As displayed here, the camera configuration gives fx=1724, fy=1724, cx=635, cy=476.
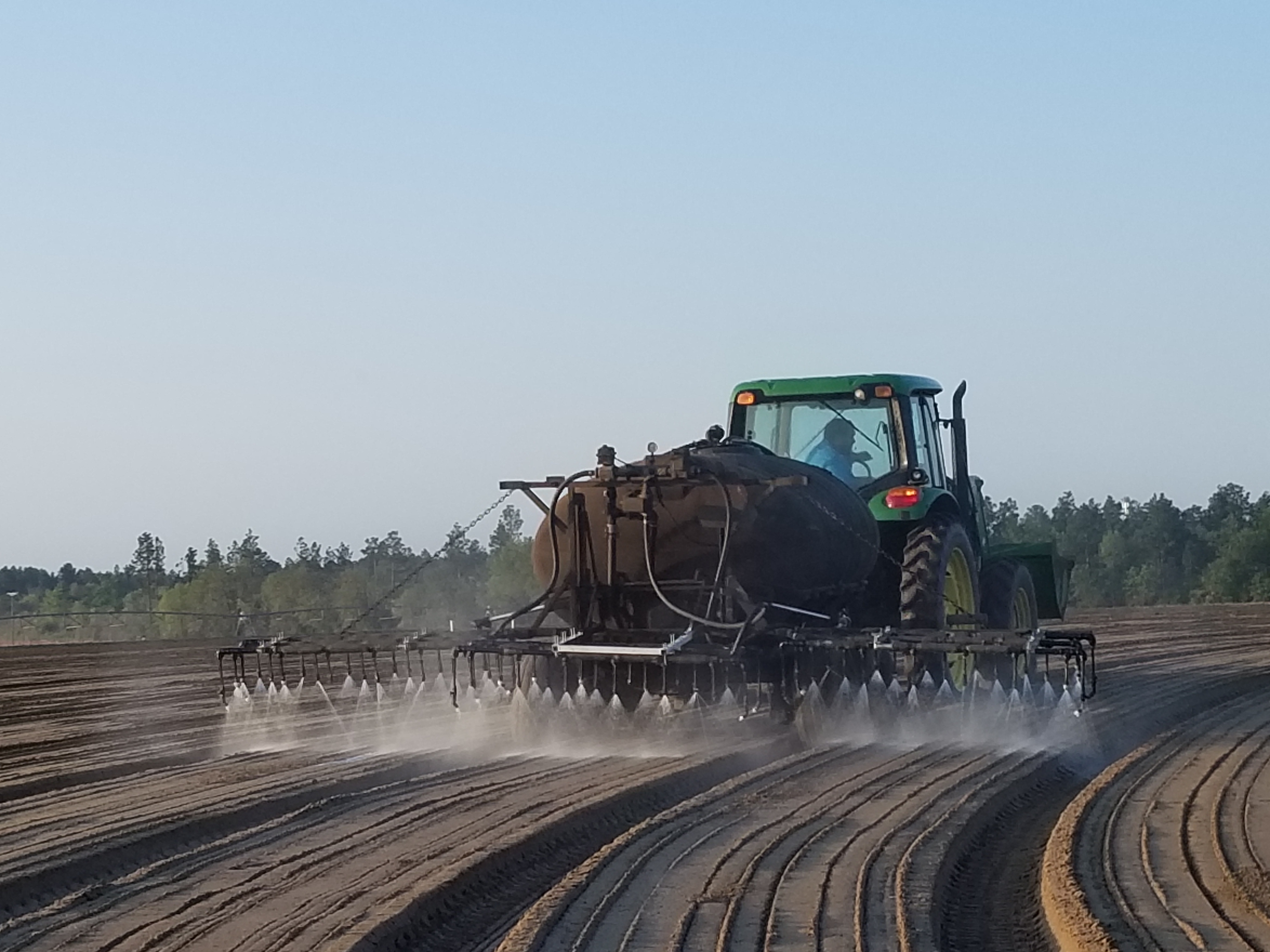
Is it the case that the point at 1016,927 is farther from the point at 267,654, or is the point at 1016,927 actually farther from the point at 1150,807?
the point at 267,654

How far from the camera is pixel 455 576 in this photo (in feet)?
92.3

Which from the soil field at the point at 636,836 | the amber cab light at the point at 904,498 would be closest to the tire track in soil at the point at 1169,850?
the soil field at the point at 636,836

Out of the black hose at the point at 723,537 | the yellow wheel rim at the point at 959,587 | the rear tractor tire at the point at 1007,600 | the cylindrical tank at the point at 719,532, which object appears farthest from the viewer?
the rear tractor tire at the point at 1007,600

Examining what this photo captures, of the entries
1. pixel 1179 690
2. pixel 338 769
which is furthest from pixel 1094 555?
pixel 338 769

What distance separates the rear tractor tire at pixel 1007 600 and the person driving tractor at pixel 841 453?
159 centimetres

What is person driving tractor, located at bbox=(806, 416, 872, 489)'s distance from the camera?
12.6 m

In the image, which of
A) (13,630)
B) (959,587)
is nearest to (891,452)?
A: (959,587)

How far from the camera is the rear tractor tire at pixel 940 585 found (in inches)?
442

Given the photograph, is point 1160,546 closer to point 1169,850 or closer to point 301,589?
point 301,589

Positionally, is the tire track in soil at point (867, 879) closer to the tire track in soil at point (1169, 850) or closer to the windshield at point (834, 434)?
the tire track in soil at point (1169, 850)

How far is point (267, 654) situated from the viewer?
38.7 feet

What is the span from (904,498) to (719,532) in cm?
183

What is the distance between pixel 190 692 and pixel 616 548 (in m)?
6.91

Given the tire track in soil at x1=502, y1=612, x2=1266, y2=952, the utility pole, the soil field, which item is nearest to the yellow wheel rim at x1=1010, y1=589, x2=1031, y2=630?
the soil field
